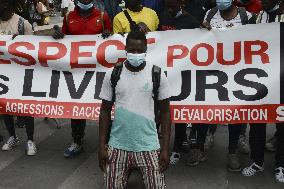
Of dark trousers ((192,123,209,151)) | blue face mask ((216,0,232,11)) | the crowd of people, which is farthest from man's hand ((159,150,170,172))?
blue face mask ((216,0,232,11))

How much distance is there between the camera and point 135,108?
12.8 ft

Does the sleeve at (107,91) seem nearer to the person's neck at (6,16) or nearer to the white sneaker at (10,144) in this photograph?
the person's neck at (6,16)

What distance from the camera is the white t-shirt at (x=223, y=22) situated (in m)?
5.09

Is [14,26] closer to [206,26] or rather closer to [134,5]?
[134,5]

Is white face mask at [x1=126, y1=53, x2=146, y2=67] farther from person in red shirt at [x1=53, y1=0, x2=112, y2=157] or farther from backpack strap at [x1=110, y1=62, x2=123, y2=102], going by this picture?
person in red shirt at [x1=53, y1=0, x2=112, y2=157]

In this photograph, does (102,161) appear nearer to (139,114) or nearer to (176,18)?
(139,114)

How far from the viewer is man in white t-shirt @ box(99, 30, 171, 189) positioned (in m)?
3.86

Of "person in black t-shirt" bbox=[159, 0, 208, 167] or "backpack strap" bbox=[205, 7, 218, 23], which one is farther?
"person in black t-shirt" bbox=[159, 0, 208, 167]

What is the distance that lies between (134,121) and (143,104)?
0.17 metres

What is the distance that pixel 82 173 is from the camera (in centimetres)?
530

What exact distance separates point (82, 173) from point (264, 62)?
2391 mm

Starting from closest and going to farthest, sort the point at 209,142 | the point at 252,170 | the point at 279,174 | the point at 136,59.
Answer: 1. the point at 136,59
2. the point at 279,174
3. the point at 252,170
4. the point at 209,142

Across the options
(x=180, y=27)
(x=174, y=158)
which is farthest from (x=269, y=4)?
(x=174, y=158)

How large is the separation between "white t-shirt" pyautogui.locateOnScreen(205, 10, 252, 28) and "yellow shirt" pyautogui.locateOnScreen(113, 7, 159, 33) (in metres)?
0.75
